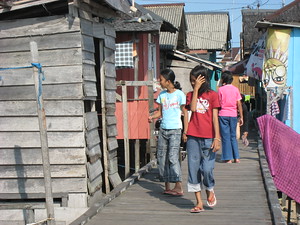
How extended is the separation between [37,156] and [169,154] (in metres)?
2.01

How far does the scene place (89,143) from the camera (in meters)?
7.14

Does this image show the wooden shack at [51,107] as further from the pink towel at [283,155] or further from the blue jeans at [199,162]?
the pink towel at [283,155]

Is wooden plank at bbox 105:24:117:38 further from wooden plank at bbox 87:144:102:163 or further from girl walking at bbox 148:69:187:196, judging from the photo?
wooden plank at bbox 87:144:102:163

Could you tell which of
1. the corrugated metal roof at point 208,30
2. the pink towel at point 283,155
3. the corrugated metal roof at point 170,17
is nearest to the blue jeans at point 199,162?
the pink towel at point 283,155

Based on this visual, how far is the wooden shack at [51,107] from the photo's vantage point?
270 inches

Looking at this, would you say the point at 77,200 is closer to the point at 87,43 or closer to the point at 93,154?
the point at 93,154

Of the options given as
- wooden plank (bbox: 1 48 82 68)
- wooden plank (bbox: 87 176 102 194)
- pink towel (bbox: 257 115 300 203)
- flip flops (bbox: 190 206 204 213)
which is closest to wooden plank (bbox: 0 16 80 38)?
wooden plank (bbox: 1 48 82 68)

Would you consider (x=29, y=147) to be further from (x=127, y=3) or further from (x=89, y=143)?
(x=127, y=3)

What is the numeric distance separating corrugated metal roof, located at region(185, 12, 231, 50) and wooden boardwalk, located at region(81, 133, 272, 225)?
74.6 ft

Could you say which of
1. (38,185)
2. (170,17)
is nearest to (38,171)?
(38,185)

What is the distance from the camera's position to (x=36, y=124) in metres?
7.02

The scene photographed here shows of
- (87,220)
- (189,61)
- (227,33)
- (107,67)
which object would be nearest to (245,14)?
(189,61)

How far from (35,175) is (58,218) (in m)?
0.74

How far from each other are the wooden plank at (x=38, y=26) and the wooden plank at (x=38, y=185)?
222 cm
